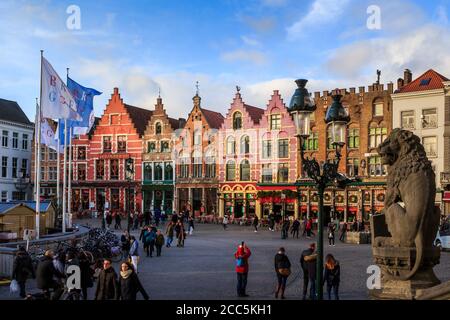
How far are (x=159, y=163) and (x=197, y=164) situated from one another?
473 centimetres

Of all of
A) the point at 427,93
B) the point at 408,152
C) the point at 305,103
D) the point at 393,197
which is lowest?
the point at 393,197

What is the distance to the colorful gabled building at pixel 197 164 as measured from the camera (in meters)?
58.3

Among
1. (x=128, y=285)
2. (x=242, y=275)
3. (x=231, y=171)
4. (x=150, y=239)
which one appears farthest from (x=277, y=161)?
(x=128, y=285)

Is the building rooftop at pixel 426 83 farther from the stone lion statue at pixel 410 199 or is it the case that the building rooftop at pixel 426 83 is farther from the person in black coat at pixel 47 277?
the person in black coat at pixel 47 277

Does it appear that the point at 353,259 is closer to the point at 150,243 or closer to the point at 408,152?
the point at 150,243

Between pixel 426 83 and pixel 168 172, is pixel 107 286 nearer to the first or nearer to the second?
pixel 426 83

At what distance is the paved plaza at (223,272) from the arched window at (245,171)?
77.6 feet

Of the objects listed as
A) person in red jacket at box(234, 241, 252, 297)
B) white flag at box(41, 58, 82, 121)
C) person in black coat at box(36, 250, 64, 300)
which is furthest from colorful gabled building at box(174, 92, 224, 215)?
person in black coat at box(36, 250, 64, 300)

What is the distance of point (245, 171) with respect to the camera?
56688 millimetres

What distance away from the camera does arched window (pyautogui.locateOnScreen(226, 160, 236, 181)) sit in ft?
188

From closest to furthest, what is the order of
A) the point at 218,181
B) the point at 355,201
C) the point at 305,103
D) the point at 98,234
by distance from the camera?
1. the point at 305,103
2. the point at 98,234
3. the point at 355,201
4. the point at 218,181

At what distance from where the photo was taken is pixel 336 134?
13.8 m

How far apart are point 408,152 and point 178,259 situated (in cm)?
1621

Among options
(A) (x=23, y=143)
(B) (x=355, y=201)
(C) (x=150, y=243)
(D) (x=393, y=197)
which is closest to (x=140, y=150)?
(A) (x=23, y=143)
